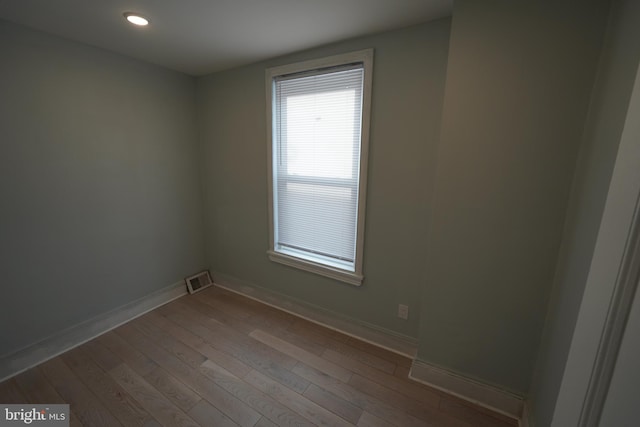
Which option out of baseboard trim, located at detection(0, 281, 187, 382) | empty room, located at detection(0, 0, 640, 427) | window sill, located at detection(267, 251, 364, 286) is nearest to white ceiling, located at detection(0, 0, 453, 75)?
empty room, located at detection(0, 0, 640, 427)

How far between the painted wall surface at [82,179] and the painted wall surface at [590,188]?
3046mm

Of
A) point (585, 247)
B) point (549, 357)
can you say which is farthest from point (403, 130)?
point (549, 357)

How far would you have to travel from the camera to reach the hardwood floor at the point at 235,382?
1.48 metres

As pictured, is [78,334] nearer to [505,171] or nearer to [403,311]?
[403,311]

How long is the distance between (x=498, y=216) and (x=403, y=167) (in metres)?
0.65

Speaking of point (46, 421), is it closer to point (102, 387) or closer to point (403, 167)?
point (102, 387)

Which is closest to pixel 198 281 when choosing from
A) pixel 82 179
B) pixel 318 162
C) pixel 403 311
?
pixel 82 179

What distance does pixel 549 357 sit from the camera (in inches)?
48.6

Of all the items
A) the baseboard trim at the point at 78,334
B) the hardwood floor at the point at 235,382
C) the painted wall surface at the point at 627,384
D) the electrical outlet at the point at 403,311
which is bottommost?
the hardwood floor at the point at 235,382

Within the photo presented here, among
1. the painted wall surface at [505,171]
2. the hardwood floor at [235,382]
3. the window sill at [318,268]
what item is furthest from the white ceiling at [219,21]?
the hardwood floor at [235,382]

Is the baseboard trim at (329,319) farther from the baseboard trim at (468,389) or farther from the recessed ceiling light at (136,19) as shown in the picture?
the recessed ceiling light at (136,19)

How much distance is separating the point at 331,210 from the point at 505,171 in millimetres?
1219

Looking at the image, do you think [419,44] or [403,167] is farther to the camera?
[403,167]

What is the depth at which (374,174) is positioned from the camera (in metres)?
1.88
